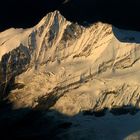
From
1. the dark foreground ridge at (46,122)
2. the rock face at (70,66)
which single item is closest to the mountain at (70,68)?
the rock face at (70,66)

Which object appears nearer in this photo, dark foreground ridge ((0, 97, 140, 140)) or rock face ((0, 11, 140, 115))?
dark foreground ridge ((0, 97, 140, 140))

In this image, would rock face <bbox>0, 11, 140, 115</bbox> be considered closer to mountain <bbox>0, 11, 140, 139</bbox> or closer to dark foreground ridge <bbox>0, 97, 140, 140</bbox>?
mountain <bbox>0, 11, 140, 139</bbox>

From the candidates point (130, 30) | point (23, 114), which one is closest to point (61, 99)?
point (23, 114)

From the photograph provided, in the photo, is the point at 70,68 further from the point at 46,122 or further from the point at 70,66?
the point at 46,122

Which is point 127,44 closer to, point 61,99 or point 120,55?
point 120,55

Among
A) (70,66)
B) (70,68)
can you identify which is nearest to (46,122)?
(70,68)

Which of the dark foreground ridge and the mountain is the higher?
the mountain

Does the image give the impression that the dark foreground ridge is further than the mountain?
No

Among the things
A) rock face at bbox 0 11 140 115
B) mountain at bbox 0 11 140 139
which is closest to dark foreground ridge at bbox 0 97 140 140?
mountain at bbox 0 11 140 139
